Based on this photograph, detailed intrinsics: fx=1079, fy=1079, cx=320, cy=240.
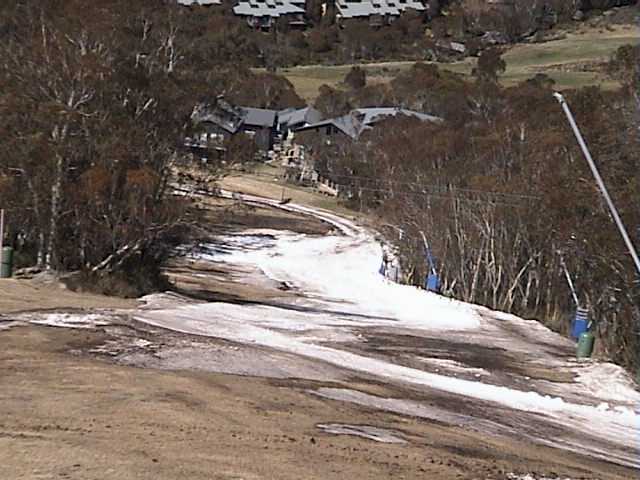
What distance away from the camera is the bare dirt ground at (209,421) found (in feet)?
32.4

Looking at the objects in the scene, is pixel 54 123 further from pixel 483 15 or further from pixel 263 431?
pixel 483 15

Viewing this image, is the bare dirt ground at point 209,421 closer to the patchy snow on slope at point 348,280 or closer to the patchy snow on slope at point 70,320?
the patchy snow on slope at point 70,320

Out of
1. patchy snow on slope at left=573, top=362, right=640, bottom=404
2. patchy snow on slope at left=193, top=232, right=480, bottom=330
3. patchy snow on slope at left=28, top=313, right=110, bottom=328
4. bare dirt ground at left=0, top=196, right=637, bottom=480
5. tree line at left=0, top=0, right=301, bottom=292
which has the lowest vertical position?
patchy snow on slope at left=193, top=232, right=480, bottom=330

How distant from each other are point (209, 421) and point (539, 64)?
15408 centimetres

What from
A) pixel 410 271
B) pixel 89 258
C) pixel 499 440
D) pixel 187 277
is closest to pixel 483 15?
pixel 410 271

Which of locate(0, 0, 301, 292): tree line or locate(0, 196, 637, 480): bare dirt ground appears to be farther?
locate(0, 0, 301, 292): tree line

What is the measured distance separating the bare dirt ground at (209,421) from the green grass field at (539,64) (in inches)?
4682

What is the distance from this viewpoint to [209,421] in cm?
1189

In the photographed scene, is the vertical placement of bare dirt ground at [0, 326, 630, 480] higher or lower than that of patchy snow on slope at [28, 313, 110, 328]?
higher

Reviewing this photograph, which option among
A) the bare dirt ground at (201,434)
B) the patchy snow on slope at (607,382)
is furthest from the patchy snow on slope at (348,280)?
the bare dirt ground at (201,434)

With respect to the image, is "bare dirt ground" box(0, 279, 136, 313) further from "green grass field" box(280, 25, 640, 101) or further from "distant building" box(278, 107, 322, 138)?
"green grass field" box(280, 25, 640, 101)

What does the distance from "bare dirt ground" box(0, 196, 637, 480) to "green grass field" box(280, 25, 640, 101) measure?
118915mm

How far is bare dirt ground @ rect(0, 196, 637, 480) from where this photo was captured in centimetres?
989

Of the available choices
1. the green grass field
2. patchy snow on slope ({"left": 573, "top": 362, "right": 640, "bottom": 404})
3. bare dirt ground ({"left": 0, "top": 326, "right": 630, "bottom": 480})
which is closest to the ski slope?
patchy snow on slope ({"left": 573, "top": 362, "right": 640, "bottom": 404})
